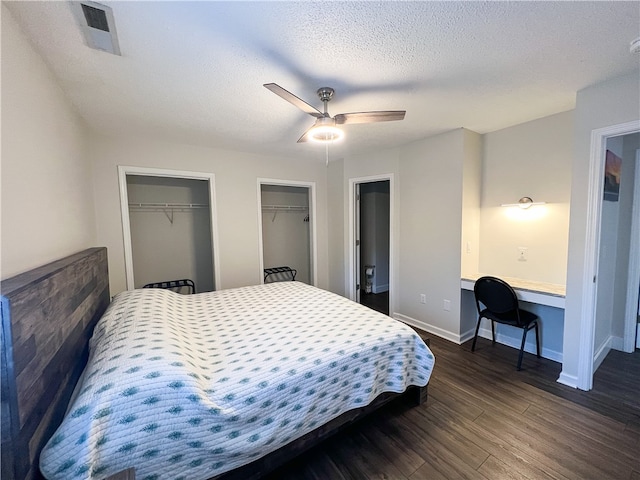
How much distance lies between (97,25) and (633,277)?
470cm

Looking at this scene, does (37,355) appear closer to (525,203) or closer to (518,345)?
(525,203)

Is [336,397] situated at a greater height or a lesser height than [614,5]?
lesser

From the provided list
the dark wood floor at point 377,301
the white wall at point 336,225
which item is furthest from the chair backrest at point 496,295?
the white wall at point 336,225

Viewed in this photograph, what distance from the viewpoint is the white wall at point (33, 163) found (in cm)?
112

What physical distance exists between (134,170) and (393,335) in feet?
10.1

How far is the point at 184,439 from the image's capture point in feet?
3.61

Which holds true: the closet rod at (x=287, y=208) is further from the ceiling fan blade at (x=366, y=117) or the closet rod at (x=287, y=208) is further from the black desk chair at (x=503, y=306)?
the black desk chair at (x=503, y=306)

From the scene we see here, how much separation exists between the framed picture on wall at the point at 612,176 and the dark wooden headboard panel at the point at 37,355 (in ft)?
11.7

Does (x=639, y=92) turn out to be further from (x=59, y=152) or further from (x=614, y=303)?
(x=59, y=152)

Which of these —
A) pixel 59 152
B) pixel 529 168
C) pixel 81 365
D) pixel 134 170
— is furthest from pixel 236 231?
pixel 529 168

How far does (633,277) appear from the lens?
2.69 m

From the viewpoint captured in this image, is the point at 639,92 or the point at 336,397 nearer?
the point at 336,397

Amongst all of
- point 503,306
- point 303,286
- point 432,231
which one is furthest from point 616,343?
point 303,286

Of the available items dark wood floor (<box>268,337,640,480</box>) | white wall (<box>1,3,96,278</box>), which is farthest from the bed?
white wall (<box>1,3,96,278</box>)
